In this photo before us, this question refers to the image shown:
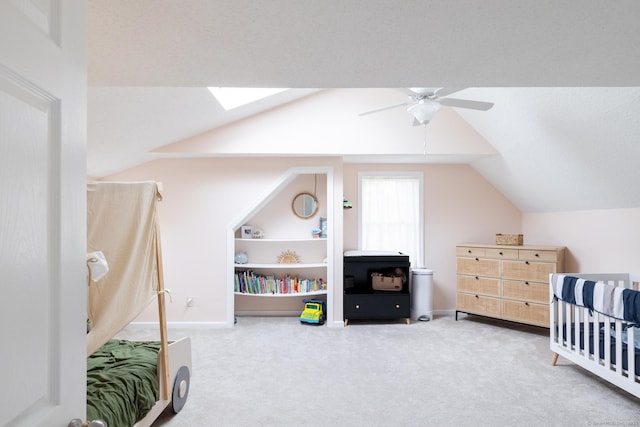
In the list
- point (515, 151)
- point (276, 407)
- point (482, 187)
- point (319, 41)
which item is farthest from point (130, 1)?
point (482, 187)

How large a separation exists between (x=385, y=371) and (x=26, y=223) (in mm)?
3312

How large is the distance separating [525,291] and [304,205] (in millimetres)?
2899

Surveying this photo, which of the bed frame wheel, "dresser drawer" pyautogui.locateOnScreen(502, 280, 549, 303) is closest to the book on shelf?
"dresser drawer" pyautogui.locateOnScreen(502, 280, 549, 303)

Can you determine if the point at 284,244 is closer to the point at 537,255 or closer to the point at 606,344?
the point at 537,255

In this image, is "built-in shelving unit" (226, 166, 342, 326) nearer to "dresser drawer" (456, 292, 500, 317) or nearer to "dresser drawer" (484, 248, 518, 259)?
"dresser drawer" (456, 292, 500, 317)

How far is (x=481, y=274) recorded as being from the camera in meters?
5.15

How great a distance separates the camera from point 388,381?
332cm

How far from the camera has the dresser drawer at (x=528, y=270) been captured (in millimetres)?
4605

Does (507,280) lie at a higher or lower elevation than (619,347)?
higher

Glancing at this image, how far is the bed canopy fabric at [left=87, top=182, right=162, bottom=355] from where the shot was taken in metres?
2.40

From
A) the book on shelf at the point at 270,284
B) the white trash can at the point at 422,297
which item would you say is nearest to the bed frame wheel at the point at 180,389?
the book on shelf at the point at 270,284

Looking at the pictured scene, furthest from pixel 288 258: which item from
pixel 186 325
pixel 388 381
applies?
pixel 388 381

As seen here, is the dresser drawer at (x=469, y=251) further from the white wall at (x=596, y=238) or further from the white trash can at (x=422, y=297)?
the white wall at (x=596, y=238)

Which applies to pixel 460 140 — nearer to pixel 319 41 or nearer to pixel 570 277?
pixel 570 277
